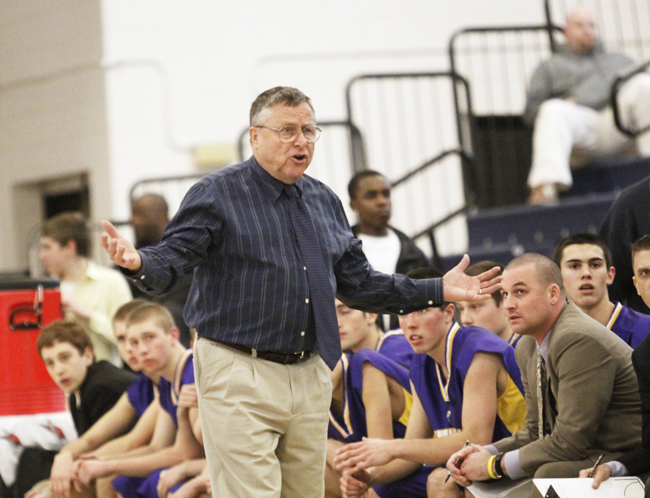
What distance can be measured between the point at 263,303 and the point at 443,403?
1.28 meters

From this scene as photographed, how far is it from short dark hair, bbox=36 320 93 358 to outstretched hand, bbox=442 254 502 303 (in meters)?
2.50

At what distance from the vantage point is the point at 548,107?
6785 mm

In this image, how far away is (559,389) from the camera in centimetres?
332

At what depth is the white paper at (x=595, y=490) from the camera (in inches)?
118

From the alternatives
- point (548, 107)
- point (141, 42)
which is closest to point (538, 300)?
point (548, 107)

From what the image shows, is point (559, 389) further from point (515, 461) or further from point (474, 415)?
point (474, 415)

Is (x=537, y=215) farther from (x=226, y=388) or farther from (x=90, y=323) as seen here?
(x=226, y=388)

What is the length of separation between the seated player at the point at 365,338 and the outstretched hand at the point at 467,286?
121 cm

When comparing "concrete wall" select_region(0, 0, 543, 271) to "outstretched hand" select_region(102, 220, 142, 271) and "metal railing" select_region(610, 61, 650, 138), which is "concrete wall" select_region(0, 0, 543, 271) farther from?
"outstretched hand" select_region(102, 220, 142, 271)

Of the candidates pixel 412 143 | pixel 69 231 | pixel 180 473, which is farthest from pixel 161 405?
pixel 412 143

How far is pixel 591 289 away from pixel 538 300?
47 centimetres

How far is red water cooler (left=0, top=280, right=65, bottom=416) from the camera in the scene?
5.17 meters

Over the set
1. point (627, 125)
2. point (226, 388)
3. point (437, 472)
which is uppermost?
point (627, 125)

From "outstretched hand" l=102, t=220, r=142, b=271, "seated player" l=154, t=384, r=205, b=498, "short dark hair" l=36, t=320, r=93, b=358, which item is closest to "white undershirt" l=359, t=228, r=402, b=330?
"seated player" l=154, t=384, r=205, b=498
